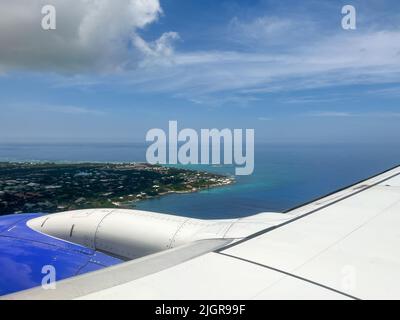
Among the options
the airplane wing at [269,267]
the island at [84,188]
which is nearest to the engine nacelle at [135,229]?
the airplane wing at [269,267]

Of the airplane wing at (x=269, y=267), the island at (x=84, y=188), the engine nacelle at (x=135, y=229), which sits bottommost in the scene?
the island at (x=84, y=188)

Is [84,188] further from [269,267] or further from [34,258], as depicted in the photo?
[269,267]

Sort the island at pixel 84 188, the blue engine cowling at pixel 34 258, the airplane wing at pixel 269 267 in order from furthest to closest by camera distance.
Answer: the island at pixel 84 188
the blue engine cowling at pixel 34 258
the airplane wing at pixel 269 267

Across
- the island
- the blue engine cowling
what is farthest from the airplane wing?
the island

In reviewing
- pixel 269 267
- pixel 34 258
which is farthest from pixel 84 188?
pixel 269 267

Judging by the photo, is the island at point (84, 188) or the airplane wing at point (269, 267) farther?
the island at point (84, 188)

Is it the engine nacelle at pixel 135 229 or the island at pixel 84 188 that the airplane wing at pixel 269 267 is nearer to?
the engine nacelle at pixel 135 229
